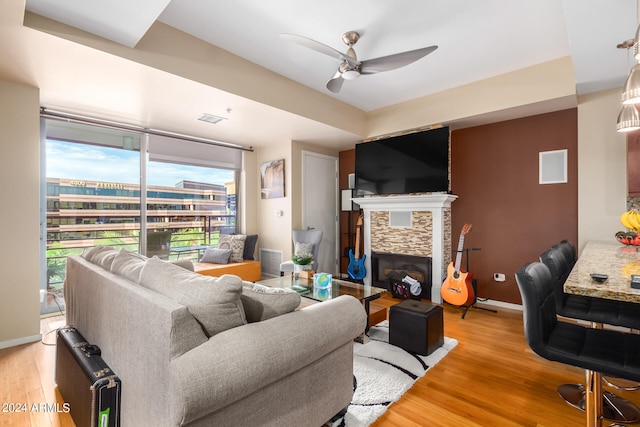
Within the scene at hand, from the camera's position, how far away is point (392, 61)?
2576 millimetres

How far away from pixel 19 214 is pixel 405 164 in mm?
4446

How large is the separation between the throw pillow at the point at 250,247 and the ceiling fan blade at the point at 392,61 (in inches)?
133

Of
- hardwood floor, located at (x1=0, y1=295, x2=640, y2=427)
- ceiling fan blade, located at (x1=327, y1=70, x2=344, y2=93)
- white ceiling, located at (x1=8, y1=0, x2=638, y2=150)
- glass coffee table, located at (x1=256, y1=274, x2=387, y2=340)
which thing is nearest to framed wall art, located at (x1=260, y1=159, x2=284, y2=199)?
white ceiling, located at (x1=8, y1=0, x2=638, y2=150)

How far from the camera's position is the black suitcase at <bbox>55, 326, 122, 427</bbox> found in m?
1.34

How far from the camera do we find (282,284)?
3.27 metres

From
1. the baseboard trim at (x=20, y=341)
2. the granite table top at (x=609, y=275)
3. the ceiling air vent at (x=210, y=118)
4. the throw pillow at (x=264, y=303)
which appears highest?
the ceiling air vent at (x=210, y=118)

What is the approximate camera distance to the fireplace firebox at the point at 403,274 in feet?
13.6

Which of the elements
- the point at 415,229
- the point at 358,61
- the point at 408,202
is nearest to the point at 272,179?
the point at 408,202

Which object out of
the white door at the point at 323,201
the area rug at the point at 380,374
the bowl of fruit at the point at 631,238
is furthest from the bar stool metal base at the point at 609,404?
the white door at the point at 323,201

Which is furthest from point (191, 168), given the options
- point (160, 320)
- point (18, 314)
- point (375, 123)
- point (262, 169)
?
point (160, 320)

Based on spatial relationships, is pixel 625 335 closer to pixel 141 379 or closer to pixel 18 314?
pixel 141 379

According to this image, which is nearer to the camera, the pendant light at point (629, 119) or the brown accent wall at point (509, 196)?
the pendant light at point (629, 119)

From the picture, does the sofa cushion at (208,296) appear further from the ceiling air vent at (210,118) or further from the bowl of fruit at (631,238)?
the bowl of fruit at (631,238)

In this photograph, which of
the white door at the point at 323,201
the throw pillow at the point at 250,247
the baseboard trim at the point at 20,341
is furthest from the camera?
the white door at the point at 323,201
